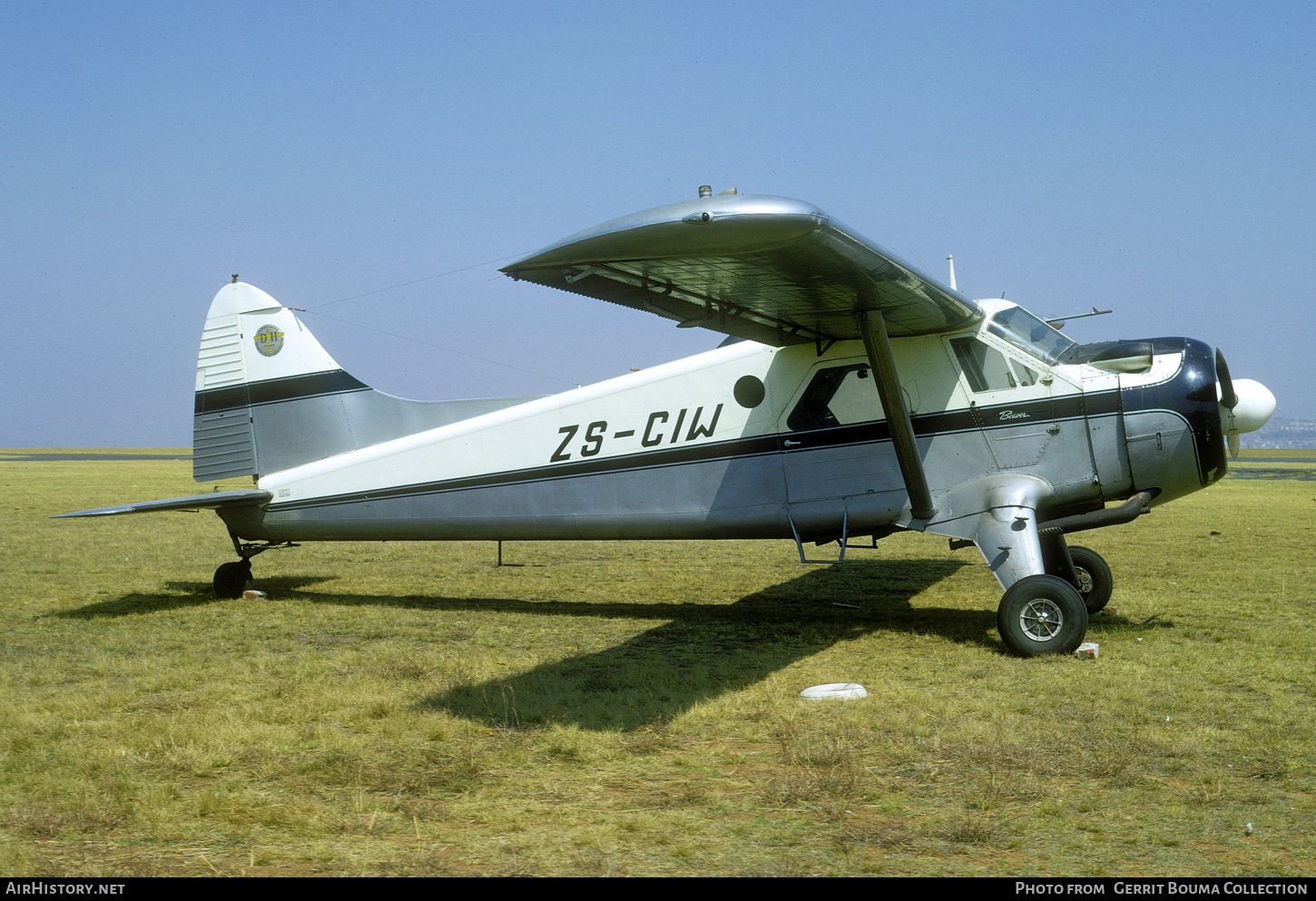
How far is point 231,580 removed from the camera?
11.0 meters

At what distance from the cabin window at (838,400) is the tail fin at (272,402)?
13.0 feet

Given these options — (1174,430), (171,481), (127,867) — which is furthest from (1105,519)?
(171,481)

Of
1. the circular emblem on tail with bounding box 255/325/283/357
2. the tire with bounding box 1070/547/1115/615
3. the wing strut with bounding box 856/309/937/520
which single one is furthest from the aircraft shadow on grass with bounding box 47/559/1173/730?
the circular emblem on tail with bounding box 255/325/283/357

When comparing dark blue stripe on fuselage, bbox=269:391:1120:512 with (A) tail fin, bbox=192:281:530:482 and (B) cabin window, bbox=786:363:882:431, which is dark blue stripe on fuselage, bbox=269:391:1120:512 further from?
(A) tail fin, bbox=192:281:530:482

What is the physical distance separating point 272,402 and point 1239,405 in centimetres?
1024

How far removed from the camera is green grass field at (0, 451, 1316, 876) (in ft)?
12.6

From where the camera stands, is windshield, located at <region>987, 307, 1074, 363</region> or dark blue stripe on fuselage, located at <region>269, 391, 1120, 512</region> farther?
windshield, located at <region>987, 307, 1074, 363</region>

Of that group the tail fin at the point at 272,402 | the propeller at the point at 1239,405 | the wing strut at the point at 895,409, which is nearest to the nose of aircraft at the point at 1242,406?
the propeller at the point at 1239,405

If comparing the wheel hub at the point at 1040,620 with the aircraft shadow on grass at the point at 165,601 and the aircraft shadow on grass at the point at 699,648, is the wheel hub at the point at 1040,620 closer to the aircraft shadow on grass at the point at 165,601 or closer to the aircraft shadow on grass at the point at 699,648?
the aircraft shadow on grass at the point at 699,648

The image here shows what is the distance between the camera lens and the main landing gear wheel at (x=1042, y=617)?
23.7 feet

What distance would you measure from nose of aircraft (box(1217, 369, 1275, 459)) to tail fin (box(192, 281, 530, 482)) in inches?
298

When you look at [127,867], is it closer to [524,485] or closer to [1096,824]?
[1096,824]

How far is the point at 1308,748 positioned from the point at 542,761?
4108mm

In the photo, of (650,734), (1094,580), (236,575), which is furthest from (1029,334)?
(236,575)
